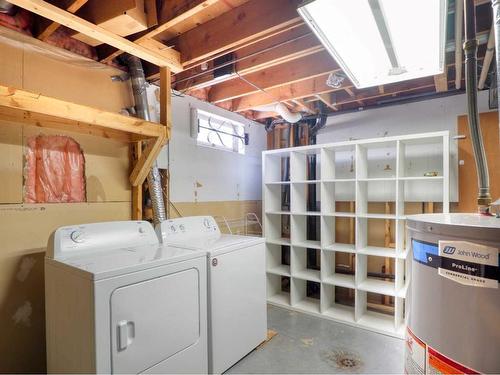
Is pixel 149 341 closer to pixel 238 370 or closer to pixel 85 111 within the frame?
pixel 238 370

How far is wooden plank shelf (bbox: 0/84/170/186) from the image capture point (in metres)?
1.48

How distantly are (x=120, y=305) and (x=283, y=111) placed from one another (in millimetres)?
2707

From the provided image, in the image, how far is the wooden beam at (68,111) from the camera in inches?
56.7

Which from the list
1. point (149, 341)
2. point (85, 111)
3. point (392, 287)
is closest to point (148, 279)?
point (149, 341)

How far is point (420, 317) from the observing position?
2.92 ft

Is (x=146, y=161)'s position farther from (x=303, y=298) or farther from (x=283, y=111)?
(x=303, y=298)

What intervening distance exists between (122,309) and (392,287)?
8.07ft

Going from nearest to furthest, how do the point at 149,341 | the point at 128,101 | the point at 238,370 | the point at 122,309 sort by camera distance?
the point at 122,309, the point at 149,341, the point at 238,370, the point at 128,101

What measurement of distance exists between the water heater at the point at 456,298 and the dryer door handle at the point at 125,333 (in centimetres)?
129

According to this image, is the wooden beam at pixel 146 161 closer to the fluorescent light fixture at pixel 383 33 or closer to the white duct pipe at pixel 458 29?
the fluorescent light fixture at pixel 383 33

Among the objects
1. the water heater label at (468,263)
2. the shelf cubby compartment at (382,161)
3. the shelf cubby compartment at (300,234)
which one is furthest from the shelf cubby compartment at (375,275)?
the water heater label at (468,263)

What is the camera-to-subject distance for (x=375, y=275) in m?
3.31

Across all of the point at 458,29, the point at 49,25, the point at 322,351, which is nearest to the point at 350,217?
the point at 322,351

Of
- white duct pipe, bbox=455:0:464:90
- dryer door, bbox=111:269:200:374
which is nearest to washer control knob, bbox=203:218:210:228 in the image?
dryer door, bbox=111:269:200:374
